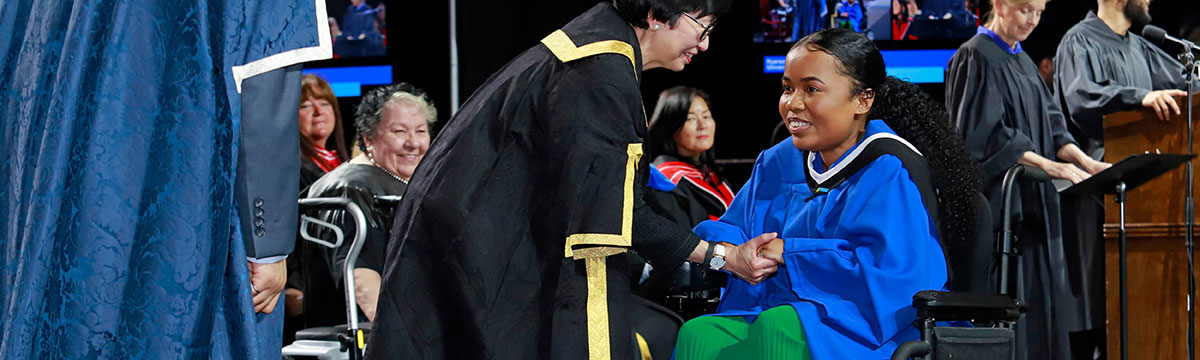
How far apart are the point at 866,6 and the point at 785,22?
555mm

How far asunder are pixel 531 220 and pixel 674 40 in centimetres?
54

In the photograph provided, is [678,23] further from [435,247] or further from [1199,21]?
[1199,21]

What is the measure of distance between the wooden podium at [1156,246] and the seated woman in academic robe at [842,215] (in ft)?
5.14

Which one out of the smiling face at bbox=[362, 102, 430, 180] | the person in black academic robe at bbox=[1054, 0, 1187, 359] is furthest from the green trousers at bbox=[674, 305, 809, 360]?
the person in black academic robe at bbox=[1054, 0, 1187, 359]

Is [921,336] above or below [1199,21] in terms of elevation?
below

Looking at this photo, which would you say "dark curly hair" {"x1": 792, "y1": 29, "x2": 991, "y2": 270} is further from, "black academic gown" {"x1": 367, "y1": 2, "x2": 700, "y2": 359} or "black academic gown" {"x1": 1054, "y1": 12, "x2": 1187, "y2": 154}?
"black academic gown" {"x1": 1054, "y1": 12, "x2": 1187, "y2": 154}

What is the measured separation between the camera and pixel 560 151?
2164 millimetres

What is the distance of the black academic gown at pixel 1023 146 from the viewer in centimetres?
450

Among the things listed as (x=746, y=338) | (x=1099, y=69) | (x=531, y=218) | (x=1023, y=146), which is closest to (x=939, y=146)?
(x=746, y=338)

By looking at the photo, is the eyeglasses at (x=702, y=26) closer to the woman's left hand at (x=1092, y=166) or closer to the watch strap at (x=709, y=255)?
the watch strap at (x=709, y=255)

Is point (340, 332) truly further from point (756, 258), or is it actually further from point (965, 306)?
point (965, 306)

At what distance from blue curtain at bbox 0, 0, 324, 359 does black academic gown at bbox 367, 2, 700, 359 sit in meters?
0.39

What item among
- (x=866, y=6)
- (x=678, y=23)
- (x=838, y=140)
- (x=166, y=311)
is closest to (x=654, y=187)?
(x=838, y=140)

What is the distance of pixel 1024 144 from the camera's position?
4.52 m
